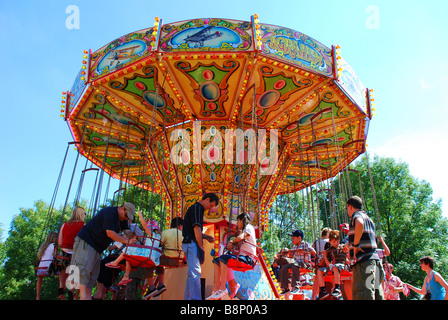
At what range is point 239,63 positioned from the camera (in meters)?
7.49

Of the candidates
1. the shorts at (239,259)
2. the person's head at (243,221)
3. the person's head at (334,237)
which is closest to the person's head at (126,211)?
the shorts at (239,259)

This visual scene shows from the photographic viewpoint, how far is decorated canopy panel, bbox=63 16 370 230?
7.13 metres

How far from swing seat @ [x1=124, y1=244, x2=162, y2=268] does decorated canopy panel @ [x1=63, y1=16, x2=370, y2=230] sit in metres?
1.92

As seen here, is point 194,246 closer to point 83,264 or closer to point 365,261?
point 83,264

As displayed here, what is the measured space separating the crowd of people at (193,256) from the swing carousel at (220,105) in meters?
1.36

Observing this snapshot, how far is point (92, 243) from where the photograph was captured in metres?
4.20

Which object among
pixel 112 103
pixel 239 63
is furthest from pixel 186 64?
pixel 112 103

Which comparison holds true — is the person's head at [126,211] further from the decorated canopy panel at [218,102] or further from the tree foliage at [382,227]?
the tree foliage at [382,227]

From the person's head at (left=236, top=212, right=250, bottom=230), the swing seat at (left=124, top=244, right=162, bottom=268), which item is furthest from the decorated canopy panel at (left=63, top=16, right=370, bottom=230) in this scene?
the swing seat at (left=124, top=244, right=162, bottom=268)

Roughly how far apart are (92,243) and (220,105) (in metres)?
5.51

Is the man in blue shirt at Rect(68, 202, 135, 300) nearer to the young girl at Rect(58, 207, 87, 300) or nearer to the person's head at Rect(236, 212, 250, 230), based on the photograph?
the young girl at Rect(58, 207, 87, 300)

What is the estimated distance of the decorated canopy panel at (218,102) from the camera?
713 centimetres
